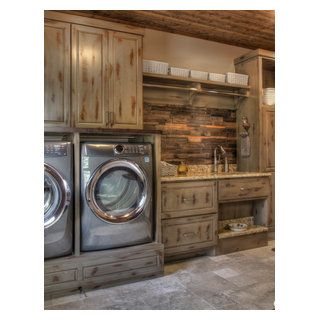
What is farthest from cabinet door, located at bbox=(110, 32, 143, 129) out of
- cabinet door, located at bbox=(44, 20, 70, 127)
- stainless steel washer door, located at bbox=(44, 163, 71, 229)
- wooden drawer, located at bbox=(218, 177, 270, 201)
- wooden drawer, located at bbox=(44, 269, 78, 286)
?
wooden drawer, located at bbox=(44, 269, 78, 286)

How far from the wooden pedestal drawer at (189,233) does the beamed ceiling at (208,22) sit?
7.12ft

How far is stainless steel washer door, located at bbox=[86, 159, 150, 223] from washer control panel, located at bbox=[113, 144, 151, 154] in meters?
0.09

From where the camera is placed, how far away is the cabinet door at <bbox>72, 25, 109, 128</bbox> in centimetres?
272

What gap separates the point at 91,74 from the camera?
9.14ft

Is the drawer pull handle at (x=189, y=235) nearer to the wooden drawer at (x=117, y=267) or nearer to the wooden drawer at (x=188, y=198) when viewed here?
the wooden drawer at (x=188, y=198)

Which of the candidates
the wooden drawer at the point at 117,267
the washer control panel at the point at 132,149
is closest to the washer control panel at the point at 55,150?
the washer control panel at the point at 132,149

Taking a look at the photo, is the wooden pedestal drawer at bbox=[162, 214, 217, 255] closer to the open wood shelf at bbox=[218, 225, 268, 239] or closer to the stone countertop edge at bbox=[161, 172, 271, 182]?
the open wood shelf at bbox=[218, 225, 268, 239]

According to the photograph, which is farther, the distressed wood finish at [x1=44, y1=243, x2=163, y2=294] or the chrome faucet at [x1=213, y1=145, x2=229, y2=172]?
the chrome faucet at [x1=213, y1=145, x2=229, y2=172]

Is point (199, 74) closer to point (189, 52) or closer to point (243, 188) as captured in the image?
point (189, 52)

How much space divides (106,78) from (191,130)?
4.54 ft

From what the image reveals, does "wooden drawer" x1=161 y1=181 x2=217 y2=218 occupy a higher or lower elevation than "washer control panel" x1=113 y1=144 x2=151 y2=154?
lower

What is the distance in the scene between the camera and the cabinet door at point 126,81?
2889mm
